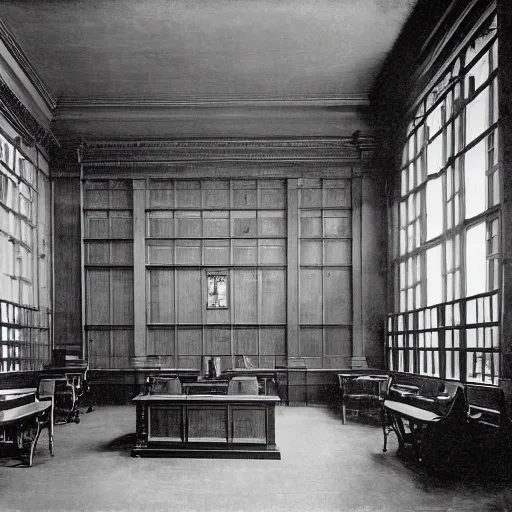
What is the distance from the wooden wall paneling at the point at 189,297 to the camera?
33.6 feet

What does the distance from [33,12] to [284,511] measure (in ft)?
20.2

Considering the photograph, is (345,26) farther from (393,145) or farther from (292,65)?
(393,145)

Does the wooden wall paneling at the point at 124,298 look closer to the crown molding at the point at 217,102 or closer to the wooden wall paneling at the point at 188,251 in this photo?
the wooden wall paneling at the point at 188,251

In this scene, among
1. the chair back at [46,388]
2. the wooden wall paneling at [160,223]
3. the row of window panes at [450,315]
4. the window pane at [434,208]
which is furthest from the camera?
the wooden wall paneling at [160,223]

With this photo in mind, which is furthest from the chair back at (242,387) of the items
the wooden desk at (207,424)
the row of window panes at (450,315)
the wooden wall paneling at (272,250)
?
the wooden wall paneling at (272,250)

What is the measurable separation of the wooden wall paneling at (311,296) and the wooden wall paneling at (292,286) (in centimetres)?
7

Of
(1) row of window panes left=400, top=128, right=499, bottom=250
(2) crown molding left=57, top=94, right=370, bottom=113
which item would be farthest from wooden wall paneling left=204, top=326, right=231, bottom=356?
(2) crown molding left=57, top=94, right=370, bottom=113

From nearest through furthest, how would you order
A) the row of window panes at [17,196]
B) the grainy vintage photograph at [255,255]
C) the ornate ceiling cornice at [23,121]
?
the grainy vintage photograph at [255,255], the ornate ceiling cornice at [23,121], the row of window panes at [17,196]

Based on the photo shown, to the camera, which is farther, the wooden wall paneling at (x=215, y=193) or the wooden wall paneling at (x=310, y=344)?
the wooden wall paneling at (x=215, y=193)

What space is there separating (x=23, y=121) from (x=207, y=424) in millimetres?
5293

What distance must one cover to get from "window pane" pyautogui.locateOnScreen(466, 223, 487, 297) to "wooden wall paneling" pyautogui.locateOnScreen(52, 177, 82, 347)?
6054 millimetres

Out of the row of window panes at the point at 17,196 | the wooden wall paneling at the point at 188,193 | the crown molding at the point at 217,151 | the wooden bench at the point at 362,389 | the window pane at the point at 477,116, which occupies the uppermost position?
the crown molding at the point at 217,151

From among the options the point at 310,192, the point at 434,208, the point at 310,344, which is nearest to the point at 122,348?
the point at 310,344

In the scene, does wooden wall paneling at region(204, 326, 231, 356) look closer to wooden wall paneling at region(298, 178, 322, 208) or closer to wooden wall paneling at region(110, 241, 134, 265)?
wooden wall paneling at region(110, 241, 134, 265)
